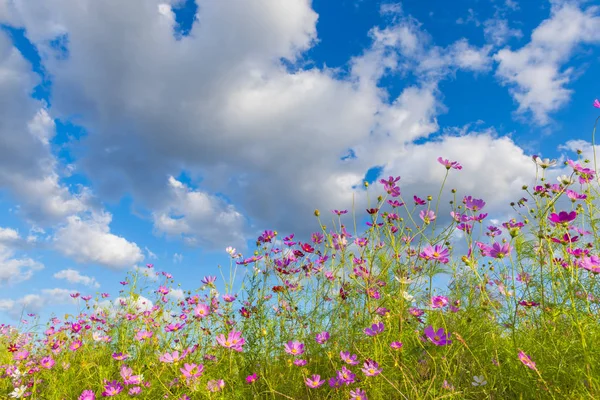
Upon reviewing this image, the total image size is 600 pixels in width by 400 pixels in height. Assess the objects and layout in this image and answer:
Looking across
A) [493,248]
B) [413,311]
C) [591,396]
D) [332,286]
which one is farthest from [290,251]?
[591,396]

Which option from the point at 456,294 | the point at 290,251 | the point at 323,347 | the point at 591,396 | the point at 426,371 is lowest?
→ the point at 591,396

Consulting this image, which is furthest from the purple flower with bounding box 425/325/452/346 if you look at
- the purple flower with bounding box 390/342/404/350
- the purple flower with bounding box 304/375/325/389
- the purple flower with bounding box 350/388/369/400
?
the purple flower with bounding box 304/375/325/389

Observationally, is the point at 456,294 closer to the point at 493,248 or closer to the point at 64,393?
the point at 493,248

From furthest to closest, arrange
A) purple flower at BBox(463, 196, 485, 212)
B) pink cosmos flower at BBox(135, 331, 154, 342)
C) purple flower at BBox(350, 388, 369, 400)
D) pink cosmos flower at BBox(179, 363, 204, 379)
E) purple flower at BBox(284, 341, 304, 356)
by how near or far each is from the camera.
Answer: pink cosmos flower at BBox(135, 331, 154, 342) → purple flower at BBox(463, 196, 485, 212) → purple flower at BBox(284, 341, 304, 356) → pink cosmos flower at BBox(179, 363, 204, 379) → purple flower at BBox(350, 388, 369, 400)

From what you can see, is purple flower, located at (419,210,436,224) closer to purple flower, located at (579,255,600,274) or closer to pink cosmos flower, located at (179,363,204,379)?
purple flower, located at (579,255,600,274)

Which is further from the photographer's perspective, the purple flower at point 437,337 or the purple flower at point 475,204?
the purple flower at point 475,204

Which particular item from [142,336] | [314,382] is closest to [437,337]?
[314,382]

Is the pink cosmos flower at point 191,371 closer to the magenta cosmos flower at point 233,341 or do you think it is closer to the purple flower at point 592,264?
the magenta cosmos flower at point 233,341

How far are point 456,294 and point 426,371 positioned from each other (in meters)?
1.20

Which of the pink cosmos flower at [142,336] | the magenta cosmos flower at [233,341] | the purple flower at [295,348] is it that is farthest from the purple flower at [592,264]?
the pink cosmos flower at [142,336]

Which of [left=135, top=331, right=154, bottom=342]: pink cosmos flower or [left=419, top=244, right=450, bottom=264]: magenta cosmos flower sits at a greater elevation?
[left=419, top=244, right=450, bottom=264]: magenta cosmos flower

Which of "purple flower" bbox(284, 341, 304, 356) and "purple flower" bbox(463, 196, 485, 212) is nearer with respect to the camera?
"purple flower" bbox(284, 341, 304, 356)

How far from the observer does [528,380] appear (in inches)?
80.1

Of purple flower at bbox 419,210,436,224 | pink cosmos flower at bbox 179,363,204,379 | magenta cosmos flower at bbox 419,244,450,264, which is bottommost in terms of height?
pink cosmos flower at bbox 179,363,204,379
